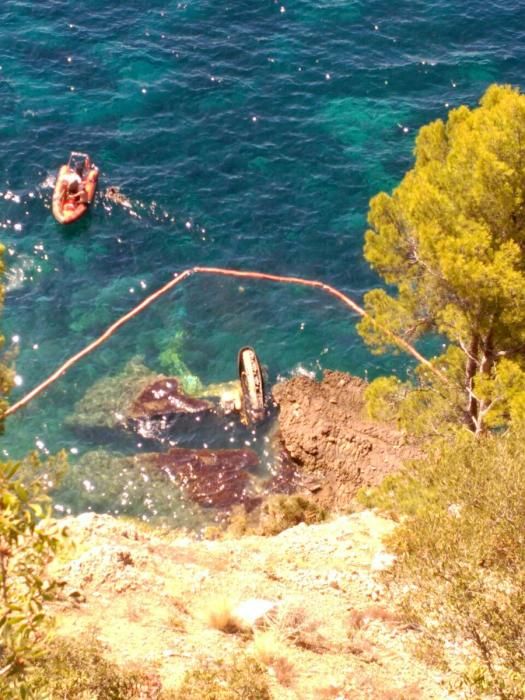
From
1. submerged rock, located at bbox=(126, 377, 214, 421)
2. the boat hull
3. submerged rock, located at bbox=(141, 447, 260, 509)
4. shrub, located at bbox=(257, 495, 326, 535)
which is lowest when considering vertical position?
submerged rock, located at bbox=(141, 447, 260, 509)

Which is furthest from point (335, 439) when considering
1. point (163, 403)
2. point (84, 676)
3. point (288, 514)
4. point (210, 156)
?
point (210, 156)

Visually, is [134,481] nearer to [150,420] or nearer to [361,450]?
[150,420]

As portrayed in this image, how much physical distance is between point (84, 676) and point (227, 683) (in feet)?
9.54

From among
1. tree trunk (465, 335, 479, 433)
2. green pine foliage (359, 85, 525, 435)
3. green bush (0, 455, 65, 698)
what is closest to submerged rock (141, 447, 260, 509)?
green pine foliage (359, 85, 525, 435)

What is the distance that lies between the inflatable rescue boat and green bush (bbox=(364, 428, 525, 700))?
88.9 feet

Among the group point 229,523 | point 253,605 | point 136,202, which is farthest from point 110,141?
point 253,605

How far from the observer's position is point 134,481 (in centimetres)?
2917

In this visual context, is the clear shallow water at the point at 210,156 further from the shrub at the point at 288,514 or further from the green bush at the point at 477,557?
the green bush at the point at 477,557

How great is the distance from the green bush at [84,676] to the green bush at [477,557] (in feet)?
17.7

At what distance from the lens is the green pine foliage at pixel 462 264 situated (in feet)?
60.3

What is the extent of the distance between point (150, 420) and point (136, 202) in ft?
46.7

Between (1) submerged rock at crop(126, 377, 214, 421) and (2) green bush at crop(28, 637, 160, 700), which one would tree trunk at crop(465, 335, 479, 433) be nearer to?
(2) green bush at crop(28, 637, 160, 700)

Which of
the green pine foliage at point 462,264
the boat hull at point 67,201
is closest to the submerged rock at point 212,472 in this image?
the green pine foliage at point 462,264

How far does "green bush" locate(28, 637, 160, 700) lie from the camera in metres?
12.0
